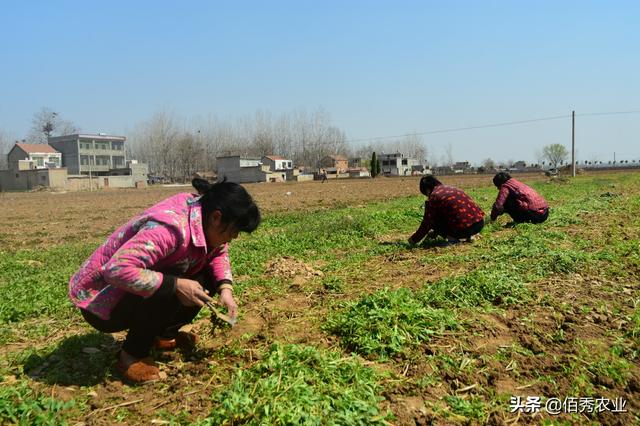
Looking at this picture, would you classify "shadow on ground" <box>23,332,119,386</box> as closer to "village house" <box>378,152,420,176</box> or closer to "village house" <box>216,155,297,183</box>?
"village house" <box>216,155,297,183</box>

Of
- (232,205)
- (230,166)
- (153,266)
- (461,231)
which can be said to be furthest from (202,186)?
(230,166)

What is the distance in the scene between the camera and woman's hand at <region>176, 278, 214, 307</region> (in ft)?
9.03

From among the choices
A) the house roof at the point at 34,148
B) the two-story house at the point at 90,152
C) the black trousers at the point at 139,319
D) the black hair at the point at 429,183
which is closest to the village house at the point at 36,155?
the house roof at the point at 34,148

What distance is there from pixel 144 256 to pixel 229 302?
26.7 inches

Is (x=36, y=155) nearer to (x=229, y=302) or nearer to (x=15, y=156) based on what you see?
(x=15, y=156)

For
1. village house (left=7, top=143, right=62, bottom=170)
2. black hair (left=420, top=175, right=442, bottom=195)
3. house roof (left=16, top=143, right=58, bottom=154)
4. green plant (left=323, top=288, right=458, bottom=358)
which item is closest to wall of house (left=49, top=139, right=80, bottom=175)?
village house (left=7, top=143, right=62, bottom=170)

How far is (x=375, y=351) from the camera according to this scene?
9.94 ft

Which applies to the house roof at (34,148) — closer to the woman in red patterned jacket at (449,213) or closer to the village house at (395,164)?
the village house at (395,164)

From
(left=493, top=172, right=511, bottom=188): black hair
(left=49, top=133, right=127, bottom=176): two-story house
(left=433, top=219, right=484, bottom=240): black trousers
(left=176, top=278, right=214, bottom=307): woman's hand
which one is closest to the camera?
(left=176, top=278, right=214, bottom=307): woman's hand

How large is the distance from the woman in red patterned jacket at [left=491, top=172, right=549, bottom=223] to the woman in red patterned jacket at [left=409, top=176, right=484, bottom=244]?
63.3 inches

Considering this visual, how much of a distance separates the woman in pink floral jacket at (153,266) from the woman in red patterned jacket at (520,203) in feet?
20.4

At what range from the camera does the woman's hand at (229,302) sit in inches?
118

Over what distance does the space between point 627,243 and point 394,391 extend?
15.8 feet

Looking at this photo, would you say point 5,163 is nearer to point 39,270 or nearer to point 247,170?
point 247,170
